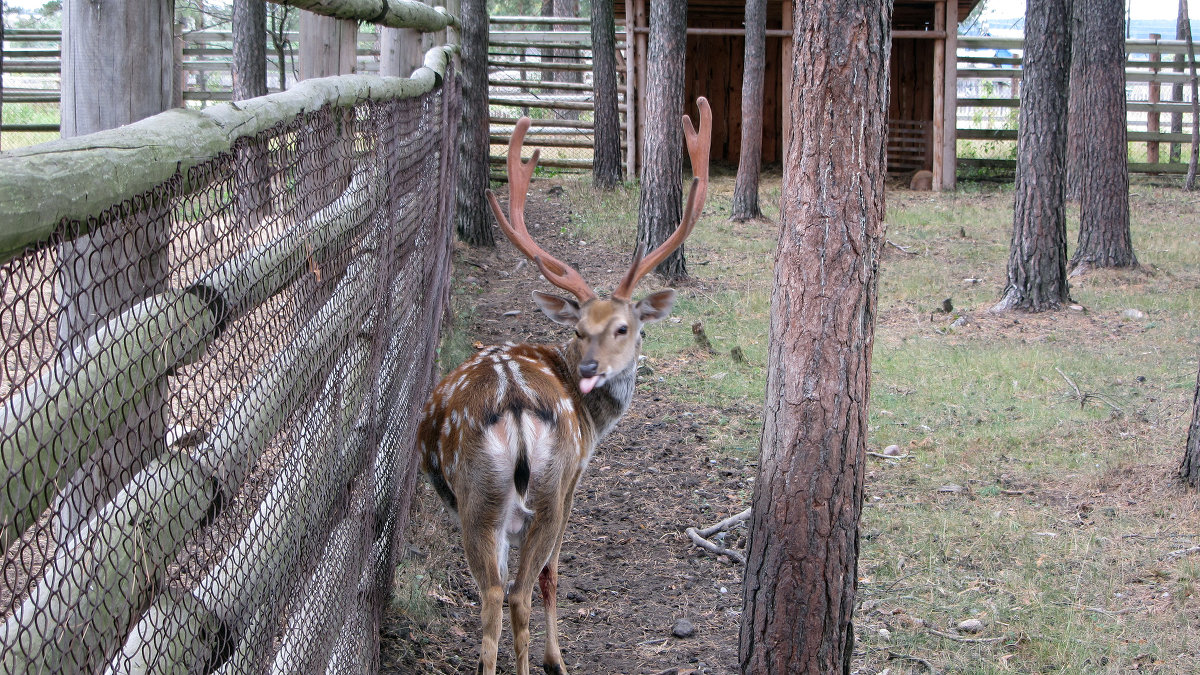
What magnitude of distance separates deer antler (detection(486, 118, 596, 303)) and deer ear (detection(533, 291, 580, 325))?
0.21 ft

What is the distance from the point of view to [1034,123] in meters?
9.73

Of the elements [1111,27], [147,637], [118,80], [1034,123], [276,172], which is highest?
[1111,27]

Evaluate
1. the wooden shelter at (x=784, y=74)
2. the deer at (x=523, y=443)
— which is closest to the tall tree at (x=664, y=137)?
the deer at (x=523, y=443)

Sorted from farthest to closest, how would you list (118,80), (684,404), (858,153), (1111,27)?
(1111,27), (684,404), (858,153), (118,80)

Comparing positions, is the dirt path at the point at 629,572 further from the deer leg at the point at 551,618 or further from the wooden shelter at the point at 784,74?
the wooden shelter at the point at 784,74

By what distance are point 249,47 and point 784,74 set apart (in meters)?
9.37

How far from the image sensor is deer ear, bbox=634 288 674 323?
514cm

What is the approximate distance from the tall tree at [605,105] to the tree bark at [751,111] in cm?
281

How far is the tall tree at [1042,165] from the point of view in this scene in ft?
31.7

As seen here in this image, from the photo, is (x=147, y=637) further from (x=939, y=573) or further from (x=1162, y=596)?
(x=1162, y=596)

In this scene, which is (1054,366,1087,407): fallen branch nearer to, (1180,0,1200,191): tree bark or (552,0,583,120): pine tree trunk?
(1180,0,1200,191): tree bark

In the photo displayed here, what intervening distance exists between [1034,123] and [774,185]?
8.78m

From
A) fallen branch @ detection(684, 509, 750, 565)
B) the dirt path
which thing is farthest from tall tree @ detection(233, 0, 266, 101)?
fallen branch @ detection(684, 509, 750, 565)

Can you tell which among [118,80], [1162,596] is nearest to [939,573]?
[1162,596]
